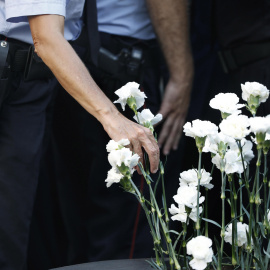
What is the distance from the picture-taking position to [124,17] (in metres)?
1.96

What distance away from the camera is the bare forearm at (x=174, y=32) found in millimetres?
1920

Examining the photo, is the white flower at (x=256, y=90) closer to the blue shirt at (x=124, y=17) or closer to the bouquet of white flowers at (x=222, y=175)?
the bouquet of white flowers at (x=222, y=175)

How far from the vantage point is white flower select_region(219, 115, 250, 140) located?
0.97 m

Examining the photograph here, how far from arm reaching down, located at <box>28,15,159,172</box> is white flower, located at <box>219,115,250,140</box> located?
28cm

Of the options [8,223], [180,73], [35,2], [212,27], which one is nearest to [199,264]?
[35,2]

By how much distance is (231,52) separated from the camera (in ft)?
6.49

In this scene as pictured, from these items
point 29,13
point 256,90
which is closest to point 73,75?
point 29,13

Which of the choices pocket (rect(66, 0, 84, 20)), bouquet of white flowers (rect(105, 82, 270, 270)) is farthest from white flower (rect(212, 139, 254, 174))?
pocket (rect(66, 0, 84, 20))

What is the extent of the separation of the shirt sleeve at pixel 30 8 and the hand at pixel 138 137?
0.32 metres

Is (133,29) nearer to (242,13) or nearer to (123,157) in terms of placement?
(242,13)

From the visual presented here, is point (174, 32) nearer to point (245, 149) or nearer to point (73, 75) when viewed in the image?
point (73, 75)

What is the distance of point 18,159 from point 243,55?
809mm

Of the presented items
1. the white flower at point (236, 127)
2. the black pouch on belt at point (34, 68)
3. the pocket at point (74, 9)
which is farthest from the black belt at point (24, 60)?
the white flower at point (236, 127)

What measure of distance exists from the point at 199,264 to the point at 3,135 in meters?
0.89
